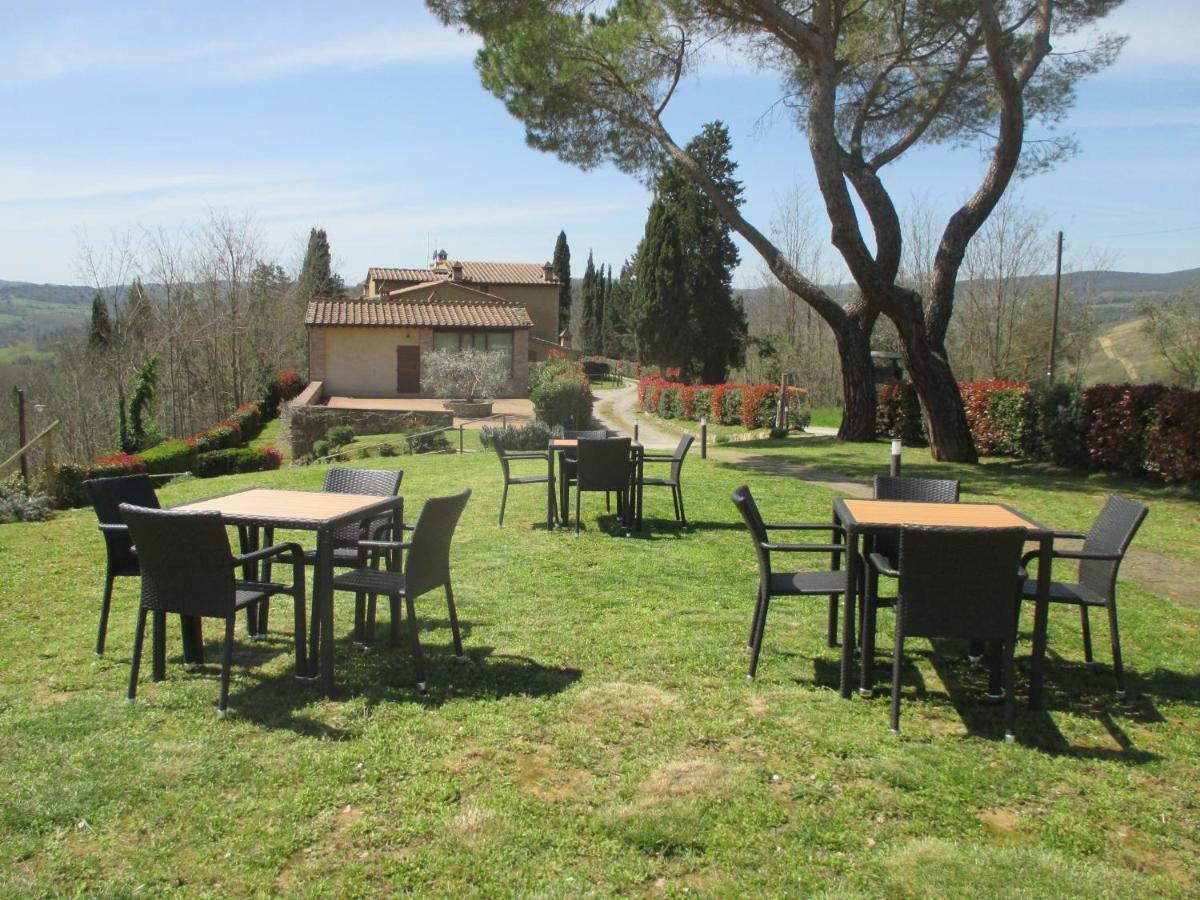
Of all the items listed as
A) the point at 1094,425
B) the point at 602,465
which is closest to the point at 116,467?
the point at 602,465

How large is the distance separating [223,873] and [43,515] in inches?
354

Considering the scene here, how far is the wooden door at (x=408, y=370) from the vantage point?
3378cm

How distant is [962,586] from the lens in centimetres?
377

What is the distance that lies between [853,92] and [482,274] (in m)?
33.4

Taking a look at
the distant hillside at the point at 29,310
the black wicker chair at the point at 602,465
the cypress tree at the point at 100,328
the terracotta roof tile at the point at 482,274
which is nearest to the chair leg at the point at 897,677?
the black wicker chair at the point at 602,465

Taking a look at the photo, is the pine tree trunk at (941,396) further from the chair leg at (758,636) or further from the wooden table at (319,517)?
the wooden table at (319,517)

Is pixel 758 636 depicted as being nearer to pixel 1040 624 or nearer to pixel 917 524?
pixel 917 524

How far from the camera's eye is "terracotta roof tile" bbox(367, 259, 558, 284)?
47000 mm

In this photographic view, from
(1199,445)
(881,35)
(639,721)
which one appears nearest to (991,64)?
(881,35)

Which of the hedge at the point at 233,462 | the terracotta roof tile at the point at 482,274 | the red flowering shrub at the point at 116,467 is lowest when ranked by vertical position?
the hedge at the point at 233,462

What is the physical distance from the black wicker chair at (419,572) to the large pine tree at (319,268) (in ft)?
149

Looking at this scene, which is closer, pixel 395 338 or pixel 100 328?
pixel 100 328

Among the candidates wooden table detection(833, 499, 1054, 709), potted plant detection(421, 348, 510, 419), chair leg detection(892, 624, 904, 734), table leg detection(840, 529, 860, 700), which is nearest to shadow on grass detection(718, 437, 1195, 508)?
wooden table detection(833, 499, 1054, 709)

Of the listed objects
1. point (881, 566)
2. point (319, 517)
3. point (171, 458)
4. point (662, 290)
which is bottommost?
point (171, 458)
